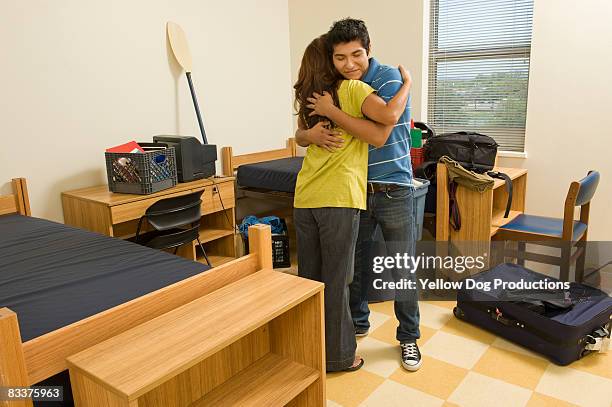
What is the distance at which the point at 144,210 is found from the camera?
2.60 m

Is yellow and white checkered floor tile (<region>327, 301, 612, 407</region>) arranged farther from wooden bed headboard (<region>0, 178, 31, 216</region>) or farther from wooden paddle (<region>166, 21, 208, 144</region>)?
wooden paddle (<region>166, 21, 208, 144</region>)

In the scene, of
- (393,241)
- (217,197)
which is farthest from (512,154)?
(217,197)

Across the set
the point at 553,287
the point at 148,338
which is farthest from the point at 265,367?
the point at 553,287

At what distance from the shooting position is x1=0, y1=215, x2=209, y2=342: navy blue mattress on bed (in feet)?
4.30

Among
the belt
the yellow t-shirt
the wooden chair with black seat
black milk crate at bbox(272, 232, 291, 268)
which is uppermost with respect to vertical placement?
the yellow t-shirt

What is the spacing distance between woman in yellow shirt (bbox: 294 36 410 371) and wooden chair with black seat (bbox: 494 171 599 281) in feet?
4.09

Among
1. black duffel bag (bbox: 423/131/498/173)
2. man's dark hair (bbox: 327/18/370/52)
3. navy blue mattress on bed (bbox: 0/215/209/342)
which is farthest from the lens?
black duffel bag (bbox: 423/131/498/173)

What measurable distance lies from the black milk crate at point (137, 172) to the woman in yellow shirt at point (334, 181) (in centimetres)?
106

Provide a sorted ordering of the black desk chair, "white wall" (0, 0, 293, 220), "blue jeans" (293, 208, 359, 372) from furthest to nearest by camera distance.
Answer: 1. "white wall" (0, 0, 293, 220)
2. the black desk chair
3. "blue jeans" (293, 208, 359, 372)

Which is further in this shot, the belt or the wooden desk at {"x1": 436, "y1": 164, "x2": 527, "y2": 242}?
the wooden desk at {"x1": 436, "y1": 164, "x2": 527, "y2": 242}

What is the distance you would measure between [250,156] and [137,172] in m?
1.31

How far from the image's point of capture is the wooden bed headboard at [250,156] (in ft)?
11.9

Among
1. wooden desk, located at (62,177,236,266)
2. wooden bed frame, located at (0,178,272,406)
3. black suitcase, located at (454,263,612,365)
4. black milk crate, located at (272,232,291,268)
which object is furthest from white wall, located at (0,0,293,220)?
black suitcase, located at (454,263,612,365)

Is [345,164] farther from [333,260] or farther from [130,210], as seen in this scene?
[130,210]
